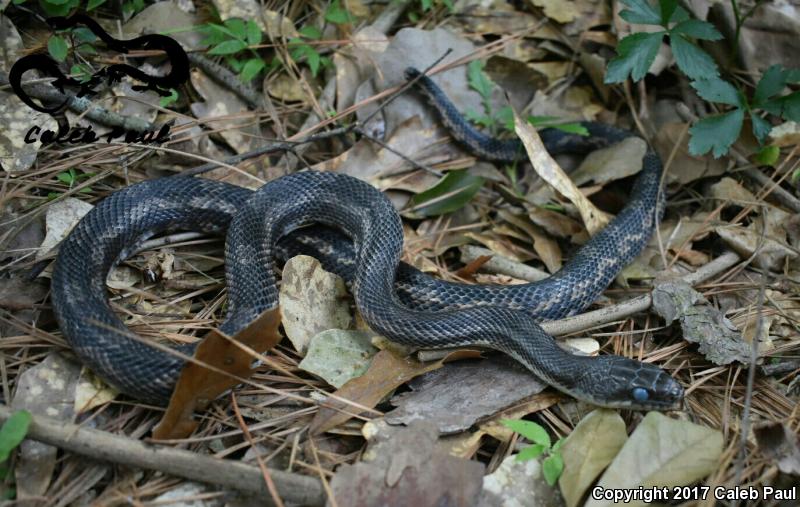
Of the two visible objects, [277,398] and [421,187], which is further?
[421,187]

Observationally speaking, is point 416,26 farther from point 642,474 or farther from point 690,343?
point 642,474

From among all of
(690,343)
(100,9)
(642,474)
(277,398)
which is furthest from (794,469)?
(100,9)

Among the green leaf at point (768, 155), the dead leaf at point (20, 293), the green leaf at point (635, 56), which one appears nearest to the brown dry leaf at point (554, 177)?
the green leaf at point (635, 56)

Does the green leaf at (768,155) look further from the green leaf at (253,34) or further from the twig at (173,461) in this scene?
the twig at (173,461)

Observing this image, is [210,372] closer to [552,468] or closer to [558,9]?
[552,468]

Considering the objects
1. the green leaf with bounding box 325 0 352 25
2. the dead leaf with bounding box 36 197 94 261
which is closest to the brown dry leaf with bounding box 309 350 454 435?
the dead leaf with bounding box 36 197 94 261
